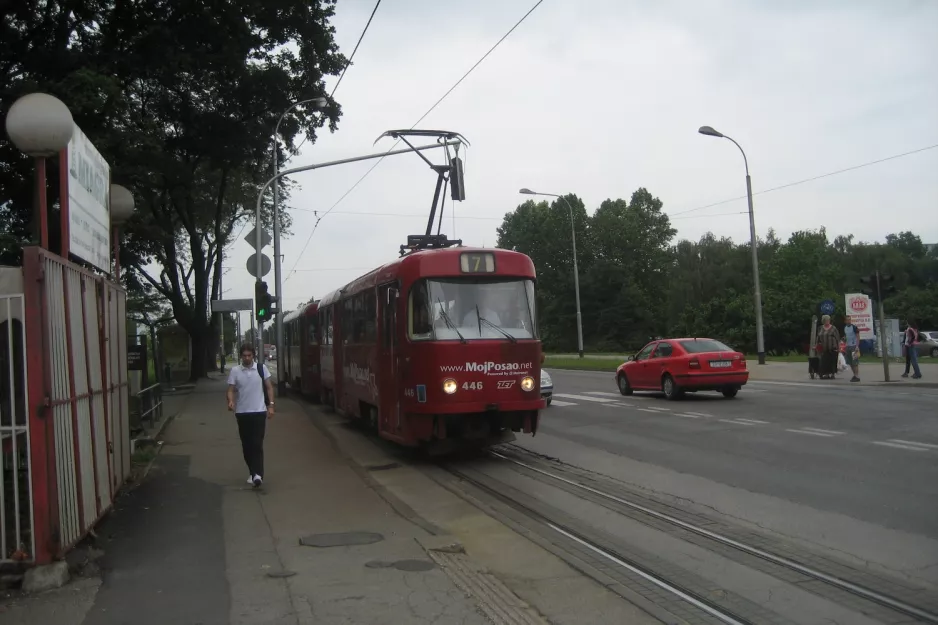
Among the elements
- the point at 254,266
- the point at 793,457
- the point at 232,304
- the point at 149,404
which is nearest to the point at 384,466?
the point at 793,457

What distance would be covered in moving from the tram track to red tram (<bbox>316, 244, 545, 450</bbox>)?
4.91 ft

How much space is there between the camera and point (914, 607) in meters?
5.21

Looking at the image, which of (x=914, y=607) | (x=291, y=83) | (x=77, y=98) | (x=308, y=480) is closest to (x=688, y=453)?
(x=308, y=480)

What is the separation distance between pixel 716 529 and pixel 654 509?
97cm

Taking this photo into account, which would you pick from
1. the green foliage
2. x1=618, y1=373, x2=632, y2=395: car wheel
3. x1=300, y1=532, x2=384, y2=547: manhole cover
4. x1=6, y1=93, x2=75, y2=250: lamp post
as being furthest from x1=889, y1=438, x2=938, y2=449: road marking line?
the green foliage

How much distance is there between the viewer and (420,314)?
11125 mm

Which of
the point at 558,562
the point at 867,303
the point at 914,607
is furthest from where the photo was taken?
the point at 867,303

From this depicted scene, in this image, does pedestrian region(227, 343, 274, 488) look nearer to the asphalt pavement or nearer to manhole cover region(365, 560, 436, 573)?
manhole cover region(365, 560, 436, 573)

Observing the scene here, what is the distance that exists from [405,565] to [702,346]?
14075 millimetres

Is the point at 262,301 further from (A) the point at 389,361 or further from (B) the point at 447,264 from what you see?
(B) the point at 447,264

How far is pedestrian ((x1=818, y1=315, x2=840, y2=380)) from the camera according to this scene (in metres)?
24.3

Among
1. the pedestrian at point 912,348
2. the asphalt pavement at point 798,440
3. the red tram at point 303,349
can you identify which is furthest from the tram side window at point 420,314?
the pedestrian at point 912,348

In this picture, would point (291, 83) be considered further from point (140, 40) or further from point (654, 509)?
point (654, 509)

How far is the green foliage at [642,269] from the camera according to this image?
7619 centimetres
